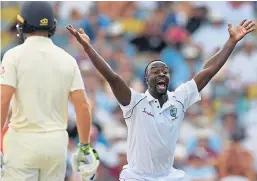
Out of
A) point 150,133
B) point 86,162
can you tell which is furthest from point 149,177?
point 86,162

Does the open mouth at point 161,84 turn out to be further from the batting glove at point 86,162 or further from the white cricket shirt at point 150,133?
the batting glove at point 86,162

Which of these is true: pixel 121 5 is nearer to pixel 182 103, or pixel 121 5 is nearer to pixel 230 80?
pixel 230 80

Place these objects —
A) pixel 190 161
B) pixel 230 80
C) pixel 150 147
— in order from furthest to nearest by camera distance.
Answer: pixel 230 80
pixel 190 161
pixel 150 147

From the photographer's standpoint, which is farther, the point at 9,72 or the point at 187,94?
the point at 187,94

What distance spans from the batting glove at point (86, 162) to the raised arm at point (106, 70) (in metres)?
0.49

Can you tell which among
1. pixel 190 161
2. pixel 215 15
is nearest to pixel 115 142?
pixel 190 161

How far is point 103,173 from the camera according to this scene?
9773 millimetres

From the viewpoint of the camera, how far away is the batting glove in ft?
18.4

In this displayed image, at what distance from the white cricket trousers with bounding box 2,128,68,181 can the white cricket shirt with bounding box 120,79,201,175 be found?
0.77m

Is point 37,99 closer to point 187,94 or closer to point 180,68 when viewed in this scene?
point 187,94

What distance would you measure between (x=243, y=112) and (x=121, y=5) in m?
2.59

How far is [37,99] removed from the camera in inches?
199

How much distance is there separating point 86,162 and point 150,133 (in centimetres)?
57

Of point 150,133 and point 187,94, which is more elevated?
point 187,94
